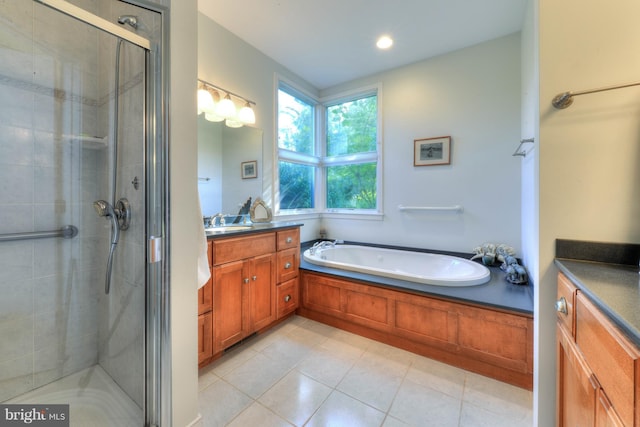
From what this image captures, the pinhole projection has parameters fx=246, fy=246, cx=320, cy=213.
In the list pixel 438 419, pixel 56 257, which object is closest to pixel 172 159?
pixel 56 257

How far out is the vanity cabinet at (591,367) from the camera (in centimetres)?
52

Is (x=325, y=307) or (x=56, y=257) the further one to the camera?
(x=325, y=307)

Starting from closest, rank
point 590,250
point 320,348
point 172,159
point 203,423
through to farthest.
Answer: point 590,250 < point 172,159 < point 203,423 < point 320,348

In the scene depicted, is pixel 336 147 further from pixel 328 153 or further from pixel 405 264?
pixel 405 264

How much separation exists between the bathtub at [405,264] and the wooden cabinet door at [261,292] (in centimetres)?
55

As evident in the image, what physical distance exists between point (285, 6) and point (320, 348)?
2846 mm

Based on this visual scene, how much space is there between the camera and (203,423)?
1265 millimetres

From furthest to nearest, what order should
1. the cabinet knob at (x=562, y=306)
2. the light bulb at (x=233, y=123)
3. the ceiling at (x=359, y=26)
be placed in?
1. the light bulb at (x=233, y=123)
2. the ceiling at (x=359, y=26)
3. the cabinet knob at (x=562, y=306)

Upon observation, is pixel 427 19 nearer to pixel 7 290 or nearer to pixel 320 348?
pixel 320 348

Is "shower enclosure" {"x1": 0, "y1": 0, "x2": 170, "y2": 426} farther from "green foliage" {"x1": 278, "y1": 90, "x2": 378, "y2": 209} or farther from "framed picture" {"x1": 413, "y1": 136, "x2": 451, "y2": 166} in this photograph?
"framed picture" {"x1": 413, "y1": 136, "x2": 451, "y2": 166}

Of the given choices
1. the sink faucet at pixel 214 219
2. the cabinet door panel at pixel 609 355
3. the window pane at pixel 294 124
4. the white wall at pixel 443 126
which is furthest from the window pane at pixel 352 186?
the cabinet door panel at pixel 609 355

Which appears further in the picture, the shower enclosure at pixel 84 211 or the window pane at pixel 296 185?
the window pane at pixel 296 185

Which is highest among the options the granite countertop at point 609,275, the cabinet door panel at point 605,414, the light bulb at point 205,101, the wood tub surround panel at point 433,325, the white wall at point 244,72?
the white wall at point 244,72

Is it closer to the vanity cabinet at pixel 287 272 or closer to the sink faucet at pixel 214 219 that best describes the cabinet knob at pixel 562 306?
the vanity cabinet at pixel 287 272
